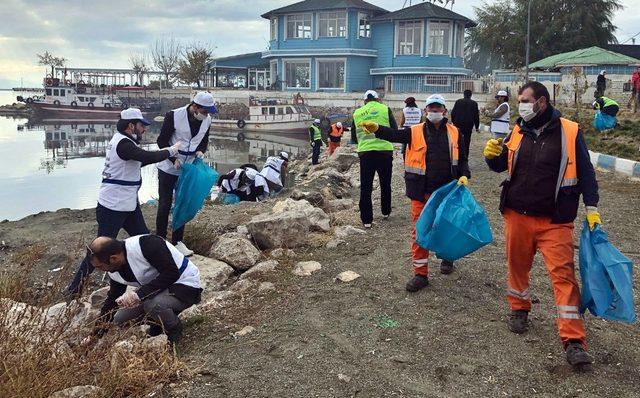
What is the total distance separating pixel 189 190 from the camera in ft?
19.2

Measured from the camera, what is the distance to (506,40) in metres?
42.9

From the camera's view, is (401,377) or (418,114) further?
(418,114)

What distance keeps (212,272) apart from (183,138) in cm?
139

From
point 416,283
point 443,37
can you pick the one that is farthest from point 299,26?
point 416,283

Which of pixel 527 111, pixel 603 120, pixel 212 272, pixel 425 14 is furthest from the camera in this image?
pixel 425 14

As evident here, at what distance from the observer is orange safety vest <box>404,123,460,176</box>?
4691mm

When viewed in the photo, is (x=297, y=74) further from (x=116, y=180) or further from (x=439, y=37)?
(x=116, y=180)

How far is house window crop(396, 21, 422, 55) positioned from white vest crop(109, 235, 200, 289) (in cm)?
3455

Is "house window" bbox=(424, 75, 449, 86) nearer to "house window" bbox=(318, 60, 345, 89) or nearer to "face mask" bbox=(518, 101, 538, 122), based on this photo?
"house window" bbox=(318, 60, 345, 89)

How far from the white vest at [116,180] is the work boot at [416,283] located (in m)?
2.64

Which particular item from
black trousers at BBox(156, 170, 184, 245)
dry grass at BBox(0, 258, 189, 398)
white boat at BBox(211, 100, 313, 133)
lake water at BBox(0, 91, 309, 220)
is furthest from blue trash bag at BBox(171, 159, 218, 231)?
white boat at BBox(211, 100, 313, 133)

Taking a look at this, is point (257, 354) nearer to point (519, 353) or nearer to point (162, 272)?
point (162, 272)

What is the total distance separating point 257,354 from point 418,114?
28.1ft

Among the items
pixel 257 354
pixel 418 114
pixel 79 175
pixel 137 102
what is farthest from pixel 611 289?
pixel 137 102
